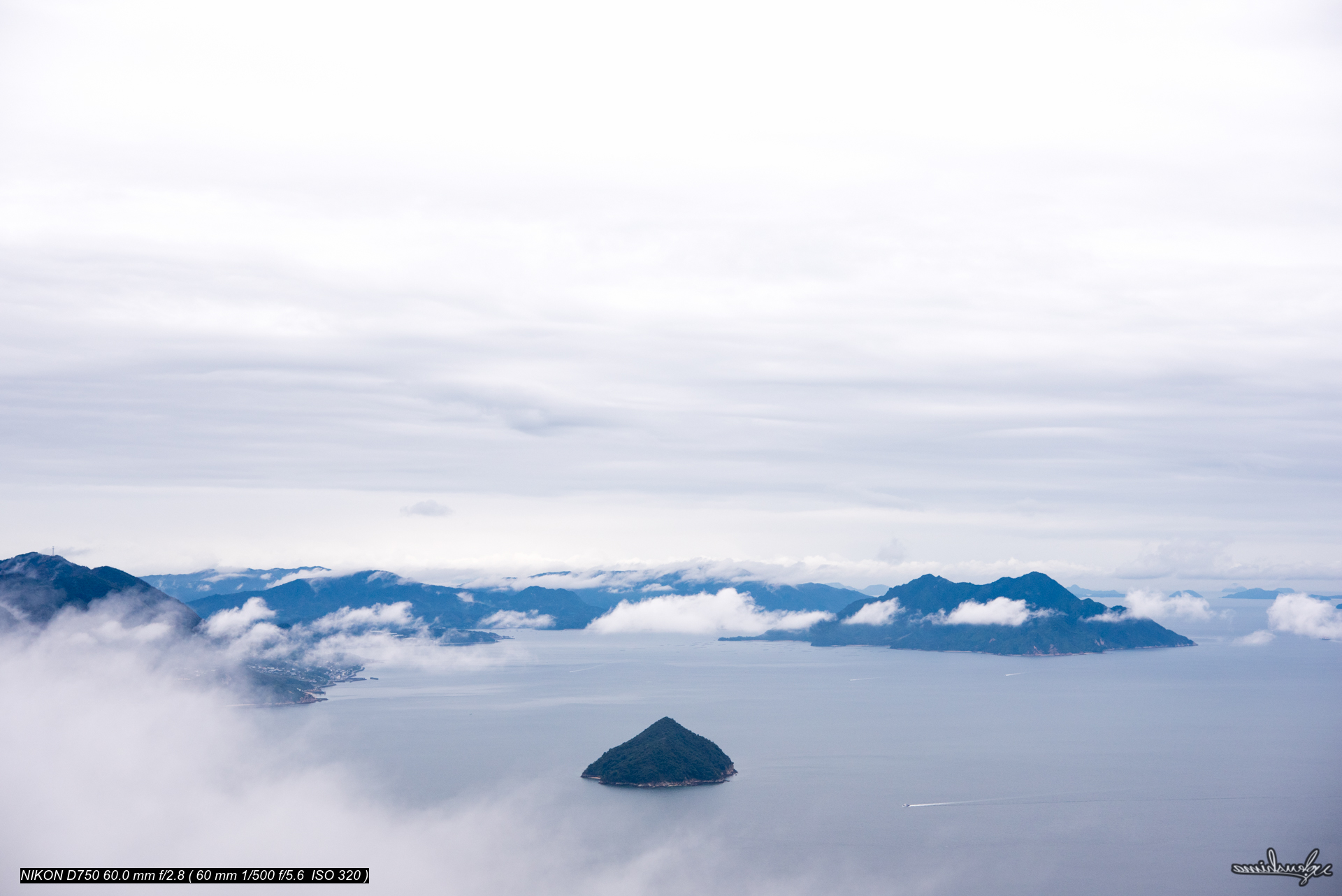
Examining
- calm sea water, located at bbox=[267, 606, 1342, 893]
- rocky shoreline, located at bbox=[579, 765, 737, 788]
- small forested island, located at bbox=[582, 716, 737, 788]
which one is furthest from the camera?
small forested island, located at bbox=[582, 716, 737, 788]

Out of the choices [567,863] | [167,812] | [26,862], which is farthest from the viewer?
[167,812]

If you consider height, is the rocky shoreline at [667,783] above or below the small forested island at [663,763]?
below

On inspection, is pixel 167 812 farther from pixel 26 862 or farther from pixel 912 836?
pixel 912 836

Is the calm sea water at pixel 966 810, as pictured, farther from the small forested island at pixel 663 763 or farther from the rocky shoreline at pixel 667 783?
the small forested island at pixel 663 763

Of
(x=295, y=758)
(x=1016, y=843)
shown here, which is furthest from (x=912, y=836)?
(x=295, y=758)

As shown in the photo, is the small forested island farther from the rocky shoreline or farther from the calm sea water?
the calm sea water

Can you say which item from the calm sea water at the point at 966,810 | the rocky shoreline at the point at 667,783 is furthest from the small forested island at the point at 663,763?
the calm sea water at the point at 966,810

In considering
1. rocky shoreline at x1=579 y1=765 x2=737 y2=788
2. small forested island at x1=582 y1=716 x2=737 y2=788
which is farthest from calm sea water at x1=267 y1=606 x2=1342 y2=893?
small forested island at x1=582 y1=716 x2=737 y2=788

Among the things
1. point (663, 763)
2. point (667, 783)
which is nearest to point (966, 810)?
point (667, 783)
